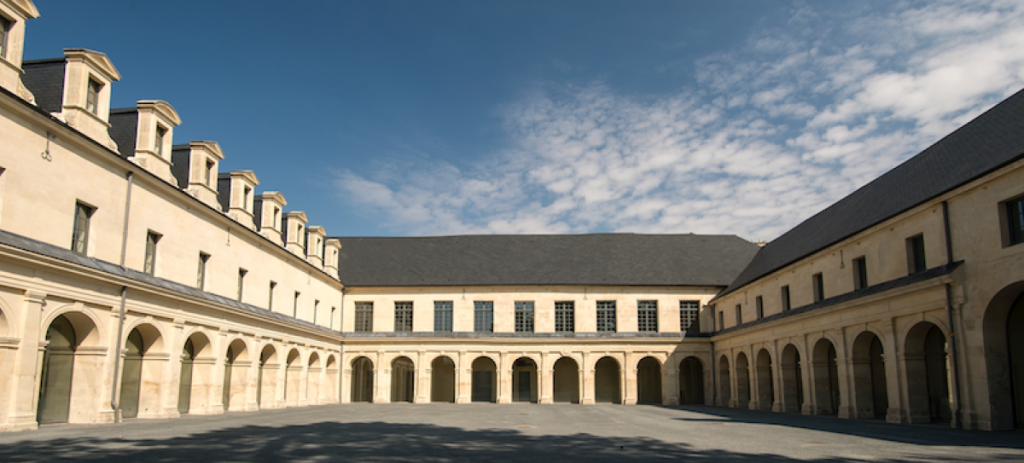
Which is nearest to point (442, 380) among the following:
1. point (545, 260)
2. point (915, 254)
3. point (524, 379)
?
point (524, 379)

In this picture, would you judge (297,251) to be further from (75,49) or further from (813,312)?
(813,312)

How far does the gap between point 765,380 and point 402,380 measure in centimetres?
2625

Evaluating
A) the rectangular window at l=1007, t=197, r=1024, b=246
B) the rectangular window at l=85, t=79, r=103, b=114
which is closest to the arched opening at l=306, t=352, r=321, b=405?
the rectangular window at l=85, t=79, r=103, b=114

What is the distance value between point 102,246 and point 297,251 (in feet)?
55.3

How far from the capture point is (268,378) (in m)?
32.1

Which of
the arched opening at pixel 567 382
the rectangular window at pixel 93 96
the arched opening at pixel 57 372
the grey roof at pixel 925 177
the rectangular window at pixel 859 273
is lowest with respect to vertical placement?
the arched opening at pixel 567 382

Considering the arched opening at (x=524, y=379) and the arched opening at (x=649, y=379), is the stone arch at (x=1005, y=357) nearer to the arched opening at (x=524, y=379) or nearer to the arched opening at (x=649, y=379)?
the arched opening at (x=649, y=379)

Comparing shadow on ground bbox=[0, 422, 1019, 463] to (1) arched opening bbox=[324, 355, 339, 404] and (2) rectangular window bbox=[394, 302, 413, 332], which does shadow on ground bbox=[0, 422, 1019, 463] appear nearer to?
(1) arched opening bbox=[324, 355, 339, 404]

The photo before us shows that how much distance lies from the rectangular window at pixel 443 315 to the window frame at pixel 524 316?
4.42 meters

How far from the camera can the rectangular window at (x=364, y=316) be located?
149 feet

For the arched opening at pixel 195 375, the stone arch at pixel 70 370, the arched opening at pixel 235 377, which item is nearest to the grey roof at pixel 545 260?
the arched opening at pixel 235 377

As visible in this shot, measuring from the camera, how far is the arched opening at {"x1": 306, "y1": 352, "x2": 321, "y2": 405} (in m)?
37.6

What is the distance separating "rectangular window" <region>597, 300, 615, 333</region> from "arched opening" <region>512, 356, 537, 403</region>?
577 cm

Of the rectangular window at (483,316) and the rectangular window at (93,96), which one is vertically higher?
the rectangular window at (93,96)
